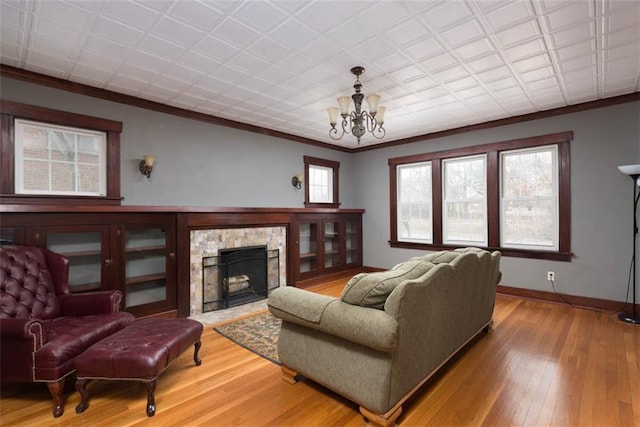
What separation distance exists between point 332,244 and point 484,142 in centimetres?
312

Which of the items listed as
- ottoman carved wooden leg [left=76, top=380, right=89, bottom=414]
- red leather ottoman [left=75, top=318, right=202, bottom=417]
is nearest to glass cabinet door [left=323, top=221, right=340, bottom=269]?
red leather ottoman [left=75, top=318, right=202, bottom=417]

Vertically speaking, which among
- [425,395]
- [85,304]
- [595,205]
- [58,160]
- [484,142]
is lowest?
[425,395]

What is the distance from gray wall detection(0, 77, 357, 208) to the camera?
3254mm

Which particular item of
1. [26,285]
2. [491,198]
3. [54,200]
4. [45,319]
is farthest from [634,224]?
[54,200]

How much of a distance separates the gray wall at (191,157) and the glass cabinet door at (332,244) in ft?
2.41

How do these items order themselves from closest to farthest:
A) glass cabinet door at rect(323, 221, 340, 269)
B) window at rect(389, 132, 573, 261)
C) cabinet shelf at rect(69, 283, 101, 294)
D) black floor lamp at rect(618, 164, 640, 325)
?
cabinet shelf at rect(69, 283, 101, 294), black floor lamp at rect(618, 164, 640, 325), window at rect(389, 132, 573, 261), glass cabinet door at rect(323, 221, 340, 269)

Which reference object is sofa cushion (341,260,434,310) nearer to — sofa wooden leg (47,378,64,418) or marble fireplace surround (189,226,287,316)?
sofa wooden leg (47,378,64,418)

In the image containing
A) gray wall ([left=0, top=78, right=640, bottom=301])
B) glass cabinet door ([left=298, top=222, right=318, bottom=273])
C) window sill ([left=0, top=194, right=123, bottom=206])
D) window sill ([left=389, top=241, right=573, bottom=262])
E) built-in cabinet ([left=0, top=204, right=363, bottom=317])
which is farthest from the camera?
glass cabinet door ([left=298, top=222, right=318, bottom=273])

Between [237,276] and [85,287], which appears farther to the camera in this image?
[237,276]

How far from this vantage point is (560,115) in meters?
4.01

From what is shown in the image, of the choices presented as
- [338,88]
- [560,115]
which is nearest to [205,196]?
A: [338,88]

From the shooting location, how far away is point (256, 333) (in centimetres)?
313

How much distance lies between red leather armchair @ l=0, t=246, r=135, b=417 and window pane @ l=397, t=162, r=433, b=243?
459 cm

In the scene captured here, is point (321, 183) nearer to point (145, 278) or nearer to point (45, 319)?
point (145, 278)
